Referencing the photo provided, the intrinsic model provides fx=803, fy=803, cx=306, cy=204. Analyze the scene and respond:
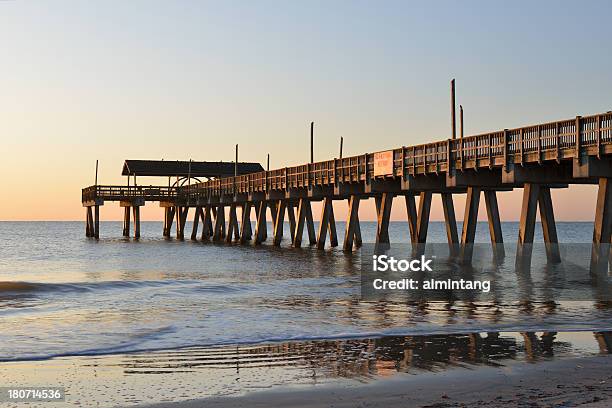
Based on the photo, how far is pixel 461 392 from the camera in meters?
9.30

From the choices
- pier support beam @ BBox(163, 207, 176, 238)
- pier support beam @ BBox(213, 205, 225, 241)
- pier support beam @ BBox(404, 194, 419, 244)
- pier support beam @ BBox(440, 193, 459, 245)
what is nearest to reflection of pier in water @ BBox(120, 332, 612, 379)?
pier support beam @ BBox(440, 193, 459, 245)

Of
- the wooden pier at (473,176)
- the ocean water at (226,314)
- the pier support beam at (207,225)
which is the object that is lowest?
the ocean water at (226,314)

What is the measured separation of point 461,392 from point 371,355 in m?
2.99

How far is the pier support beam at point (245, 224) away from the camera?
218ft

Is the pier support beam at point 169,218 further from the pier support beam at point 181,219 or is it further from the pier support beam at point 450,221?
the pier support beam at point 450,221

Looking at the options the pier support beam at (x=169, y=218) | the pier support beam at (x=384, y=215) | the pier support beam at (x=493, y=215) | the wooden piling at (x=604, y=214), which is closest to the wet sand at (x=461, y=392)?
the wooden piling at (x=604, y=214)

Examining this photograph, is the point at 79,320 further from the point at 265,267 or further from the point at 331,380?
the point at 265,267

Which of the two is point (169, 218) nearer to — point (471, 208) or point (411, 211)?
point (411, 211)

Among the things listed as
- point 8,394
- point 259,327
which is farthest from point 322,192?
point 8,394

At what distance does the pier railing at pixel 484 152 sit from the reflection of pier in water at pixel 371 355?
10729mm

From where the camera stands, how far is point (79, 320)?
17.6 m

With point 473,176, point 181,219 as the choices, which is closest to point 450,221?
point 473,176

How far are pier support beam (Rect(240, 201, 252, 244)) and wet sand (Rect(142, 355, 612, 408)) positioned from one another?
5594 cm

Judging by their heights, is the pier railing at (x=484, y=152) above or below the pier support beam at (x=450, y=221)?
above
